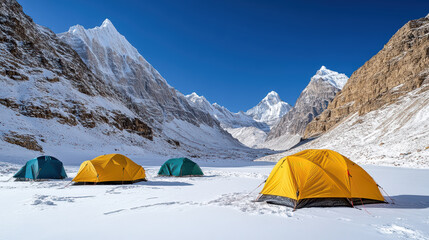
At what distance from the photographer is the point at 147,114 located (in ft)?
408

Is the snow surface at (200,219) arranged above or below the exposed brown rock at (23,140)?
below

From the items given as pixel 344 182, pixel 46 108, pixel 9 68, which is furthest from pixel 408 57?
pixel 9 68

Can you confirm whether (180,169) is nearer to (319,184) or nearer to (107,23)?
(319,184)

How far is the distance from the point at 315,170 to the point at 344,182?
1.09 m

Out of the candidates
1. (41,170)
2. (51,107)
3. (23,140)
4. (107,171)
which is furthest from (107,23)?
(107,171)

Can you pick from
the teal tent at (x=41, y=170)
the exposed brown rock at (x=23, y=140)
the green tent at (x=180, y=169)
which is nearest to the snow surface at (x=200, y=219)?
the teal tent at (x=41, y=170)

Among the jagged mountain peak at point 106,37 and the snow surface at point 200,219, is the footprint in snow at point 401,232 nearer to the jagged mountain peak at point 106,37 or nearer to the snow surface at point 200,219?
the snow surface at point 200,219

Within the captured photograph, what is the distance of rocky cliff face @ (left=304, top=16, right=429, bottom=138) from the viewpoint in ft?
194

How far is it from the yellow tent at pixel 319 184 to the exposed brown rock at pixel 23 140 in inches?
1540

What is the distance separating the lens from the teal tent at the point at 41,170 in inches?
614

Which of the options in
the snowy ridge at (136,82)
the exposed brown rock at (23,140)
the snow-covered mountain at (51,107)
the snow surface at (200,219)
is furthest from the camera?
the snowy ridge at (136,82)

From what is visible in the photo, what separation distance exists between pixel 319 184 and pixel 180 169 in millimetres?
13273

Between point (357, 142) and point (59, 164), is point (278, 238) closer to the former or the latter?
point (59, 164)

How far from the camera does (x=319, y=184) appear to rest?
816cm
